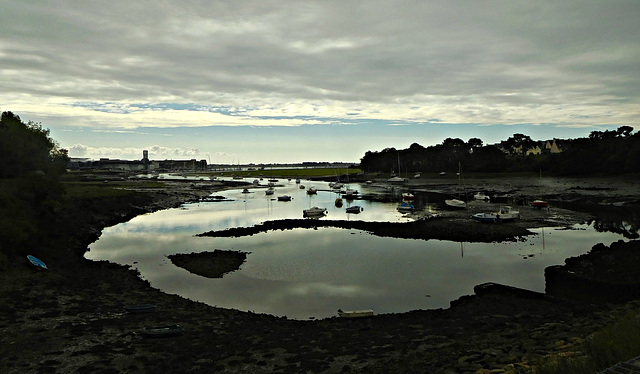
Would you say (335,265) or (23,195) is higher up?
(23,195)

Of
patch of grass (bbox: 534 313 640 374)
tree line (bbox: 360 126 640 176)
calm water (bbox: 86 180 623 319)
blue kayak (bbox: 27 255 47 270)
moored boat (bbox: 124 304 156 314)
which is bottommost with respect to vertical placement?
calm water (bbox: 86 180 623 319)

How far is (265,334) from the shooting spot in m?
20.2

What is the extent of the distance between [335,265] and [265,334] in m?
16.3

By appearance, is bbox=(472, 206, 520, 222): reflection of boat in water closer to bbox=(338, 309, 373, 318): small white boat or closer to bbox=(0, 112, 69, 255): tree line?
bbox=(338, 309, 373, 318): small white boat

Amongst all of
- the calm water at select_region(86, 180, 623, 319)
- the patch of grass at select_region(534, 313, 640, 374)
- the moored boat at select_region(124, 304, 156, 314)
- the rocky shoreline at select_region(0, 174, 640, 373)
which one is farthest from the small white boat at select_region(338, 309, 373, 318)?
the patch of grass at select_region(534, 313, 640, 374)

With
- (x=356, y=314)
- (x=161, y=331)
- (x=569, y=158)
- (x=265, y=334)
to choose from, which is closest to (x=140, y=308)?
(x=161, y=331)

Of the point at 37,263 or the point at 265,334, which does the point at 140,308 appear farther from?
the point at 37,263

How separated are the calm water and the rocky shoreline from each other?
2461mm

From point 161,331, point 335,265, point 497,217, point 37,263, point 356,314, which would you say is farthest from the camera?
point 497,217

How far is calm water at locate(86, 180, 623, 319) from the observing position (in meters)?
27.0

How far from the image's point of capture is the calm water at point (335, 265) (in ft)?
88.4

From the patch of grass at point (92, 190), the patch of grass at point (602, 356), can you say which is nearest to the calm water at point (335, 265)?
the patch of grass at point (602, 356)

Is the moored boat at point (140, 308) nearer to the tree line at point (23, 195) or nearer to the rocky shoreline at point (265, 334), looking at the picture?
the rocky shoreline at point (265, 334)

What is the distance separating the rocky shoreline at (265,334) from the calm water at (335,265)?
2461 millimetres
